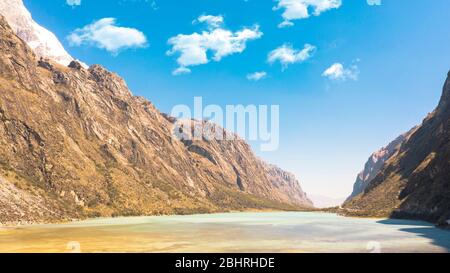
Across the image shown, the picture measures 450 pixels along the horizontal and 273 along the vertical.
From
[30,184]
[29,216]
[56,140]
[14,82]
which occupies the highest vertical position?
[14,82]

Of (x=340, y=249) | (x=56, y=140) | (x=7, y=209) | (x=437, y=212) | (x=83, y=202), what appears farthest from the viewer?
(x=56, y=140)

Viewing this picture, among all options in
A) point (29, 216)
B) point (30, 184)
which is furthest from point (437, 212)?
point (30, 184)

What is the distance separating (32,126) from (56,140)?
46.6ft

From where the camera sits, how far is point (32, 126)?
182000 mm
